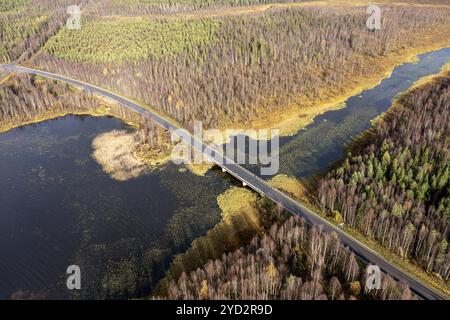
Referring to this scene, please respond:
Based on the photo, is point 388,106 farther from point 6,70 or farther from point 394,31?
point 6,70

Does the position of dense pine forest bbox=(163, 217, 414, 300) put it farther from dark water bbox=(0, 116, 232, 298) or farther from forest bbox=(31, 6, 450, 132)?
forest bbox=(31, 6, 450, 132)

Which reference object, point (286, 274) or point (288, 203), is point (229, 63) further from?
point (286, 274)

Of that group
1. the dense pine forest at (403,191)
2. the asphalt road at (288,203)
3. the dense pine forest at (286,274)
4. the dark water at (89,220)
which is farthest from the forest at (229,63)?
the dense pine forest at (286,274)

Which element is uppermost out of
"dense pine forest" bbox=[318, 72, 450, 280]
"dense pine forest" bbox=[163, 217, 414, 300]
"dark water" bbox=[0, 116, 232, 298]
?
"dense pine forest" bbox=[318, 72, 450, 280]

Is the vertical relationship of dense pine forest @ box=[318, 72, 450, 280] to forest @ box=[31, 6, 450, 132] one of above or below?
below

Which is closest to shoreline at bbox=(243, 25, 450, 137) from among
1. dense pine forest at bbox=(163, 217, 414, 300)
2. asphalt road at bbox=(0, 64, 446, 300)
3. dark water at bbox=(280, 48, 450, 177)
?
dark water at bbox=(280, 48, 450, 177)

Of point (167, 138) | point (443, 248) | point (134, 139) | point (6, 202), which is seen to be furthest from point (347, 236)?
point (6, 202)

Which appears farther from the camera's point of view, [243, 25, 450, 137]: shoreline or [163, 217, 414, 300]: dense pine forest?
[243, 25, 450, 137]: shoreline
